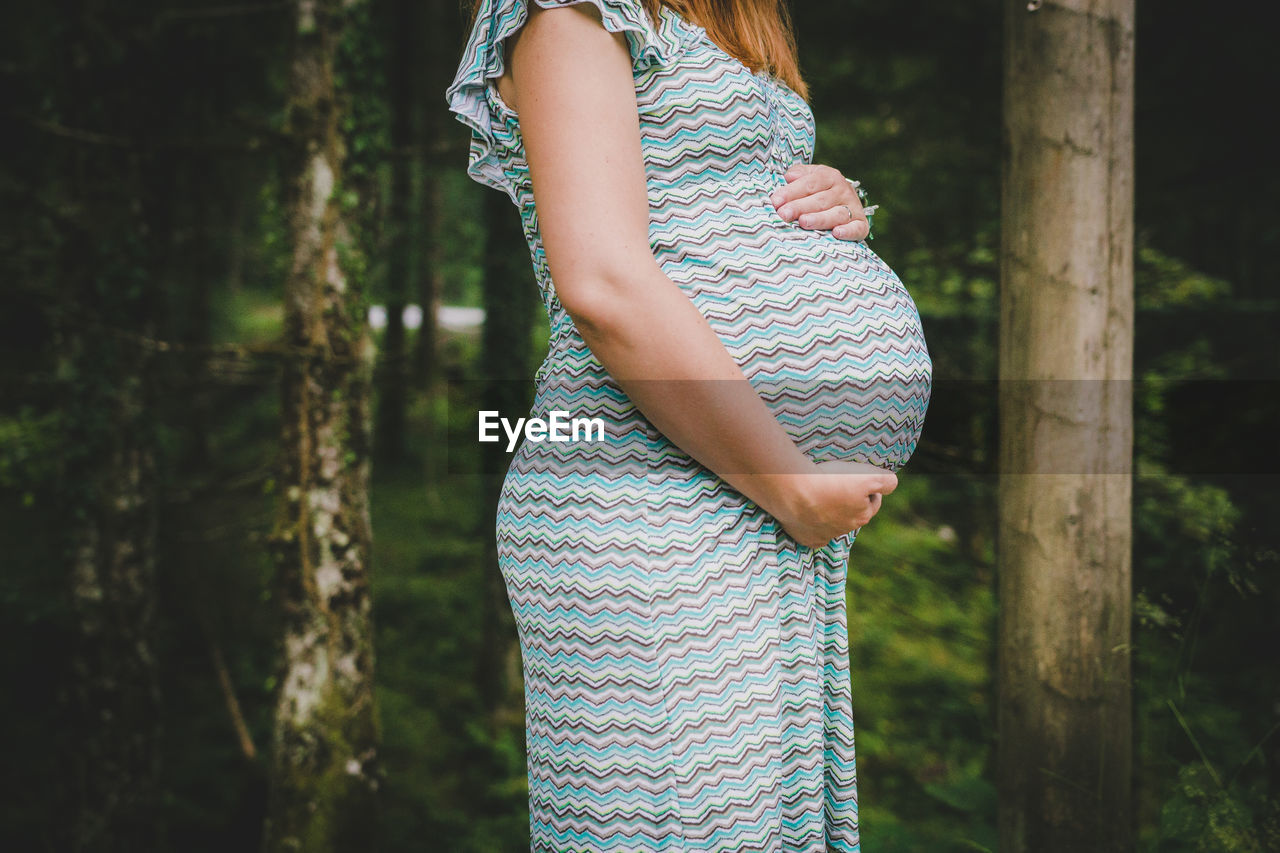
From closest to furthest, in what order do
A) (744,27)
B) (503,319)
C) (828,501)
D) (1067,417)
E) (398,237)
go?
(828,501), (744,27), (1067,417), (503,319), (398,237)

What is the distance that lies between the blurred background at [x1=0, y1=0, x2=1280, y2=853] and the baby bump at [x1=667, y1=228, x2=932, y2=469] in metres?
1.09

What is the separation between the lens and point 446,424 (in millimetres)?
4668

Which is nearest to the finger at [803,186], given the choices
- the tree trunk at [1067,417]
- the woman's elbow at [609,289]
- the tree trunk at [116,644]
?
the woman's elbow at [609,289]

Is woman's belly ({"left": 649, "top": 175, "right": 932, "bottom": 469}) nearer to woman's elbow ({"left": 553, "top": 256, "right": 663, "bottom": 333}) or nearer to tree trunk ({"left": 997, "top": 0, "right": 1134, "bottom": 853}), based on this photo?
woman's elbow ({"left": 553, "top": 256, "right": 663, "bottom": 333})

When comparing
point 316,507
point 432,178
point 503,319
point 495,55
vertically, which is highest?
point 432,178

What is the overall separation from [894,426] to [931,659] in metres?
5.81

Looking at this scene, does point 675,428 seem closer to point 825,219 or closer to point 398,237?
point 825,219

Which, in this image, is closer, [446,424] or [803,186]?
[803,186]

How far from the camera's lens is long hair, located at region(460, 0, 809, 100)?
3.38 feet

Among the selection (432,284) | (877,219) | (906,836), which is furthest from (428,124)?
(906,836)

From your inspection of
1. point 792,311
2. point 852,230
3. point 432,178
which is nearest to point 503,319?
point 432,178

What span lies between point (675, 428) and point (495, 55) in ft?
1.65

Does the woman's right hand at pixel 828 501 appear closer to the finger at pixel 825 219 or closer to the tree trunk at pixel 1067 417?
the finger at pixel 825 219

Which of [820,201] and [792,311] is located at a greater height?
[820,201]
